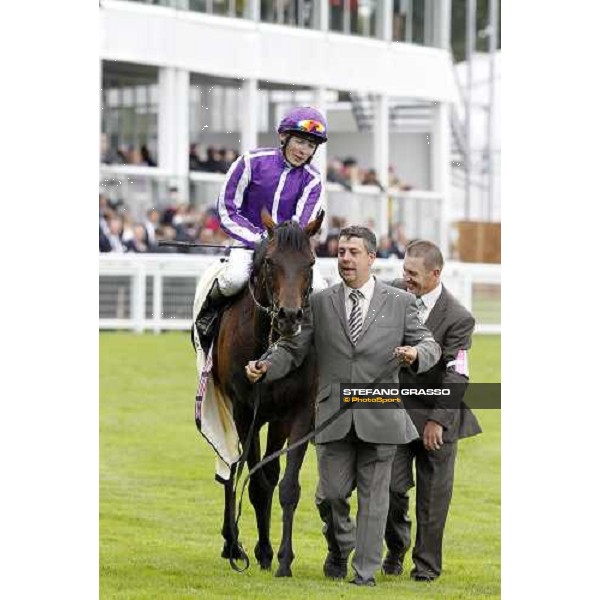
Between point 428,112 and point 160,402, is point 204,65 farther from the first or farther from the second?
point 160,402

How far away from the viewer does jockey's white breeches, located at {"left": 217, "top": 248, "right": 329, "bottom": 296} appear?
750 centimetres

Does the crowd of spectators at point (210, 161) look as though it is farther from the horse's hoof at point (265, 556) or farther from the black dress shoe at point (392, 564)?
the black dress shoe at point (392, 564)

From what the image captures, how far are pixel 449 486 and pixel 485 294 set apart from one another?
1849 centimetres

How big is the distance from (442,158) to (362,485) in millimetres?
27849

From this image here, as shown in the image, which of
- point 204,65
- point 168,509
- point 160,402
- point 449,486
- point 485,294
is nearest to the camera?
point 449,486

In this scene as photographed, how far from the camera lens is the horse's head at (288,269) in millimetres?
6477

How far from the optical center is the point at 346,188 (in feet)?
100

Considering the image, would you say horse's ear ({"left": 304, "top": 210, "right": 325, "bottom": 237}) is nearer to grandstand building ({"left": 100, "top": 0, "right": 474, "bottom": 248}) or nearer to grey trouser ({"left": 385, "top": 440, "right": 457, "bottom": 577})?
grey trouser ({"left": 385, "top": 440, "right": 457, "bottom": 577})

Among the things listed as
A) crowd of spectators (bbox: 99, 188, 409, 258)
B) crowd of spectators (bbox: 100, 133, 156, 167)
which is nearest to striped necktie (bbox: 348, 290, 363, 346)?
crowd of spectators (bbox: 99, 188, 409, 258)

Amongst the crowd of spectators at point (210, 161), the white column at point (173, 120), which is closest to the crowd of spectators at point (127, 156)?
the white column at point (173, 120)

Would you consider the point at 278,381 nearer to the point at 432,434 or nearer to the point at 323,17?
the point at 432,434

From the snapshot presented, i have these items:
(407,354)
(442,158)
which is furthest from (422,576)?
(442,158)

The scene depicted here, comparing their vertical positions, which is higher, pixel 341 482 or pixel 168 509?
pixel 341 482
